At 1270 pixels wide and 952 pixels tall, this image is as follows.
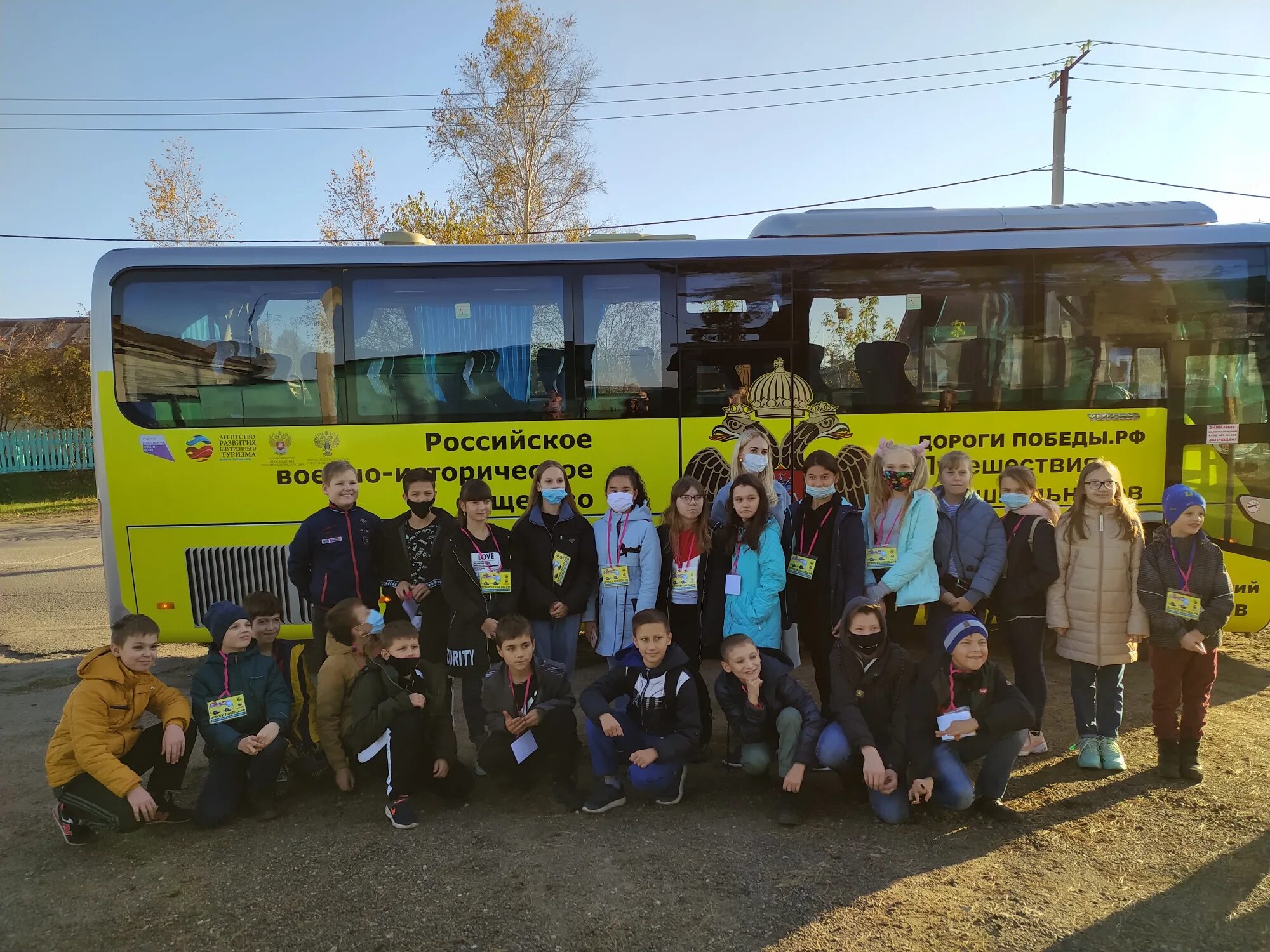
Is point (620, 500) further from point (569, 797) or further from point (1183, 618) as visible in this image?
point (1183, 618)

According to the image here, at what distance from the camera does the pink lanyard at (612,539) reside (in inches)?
191

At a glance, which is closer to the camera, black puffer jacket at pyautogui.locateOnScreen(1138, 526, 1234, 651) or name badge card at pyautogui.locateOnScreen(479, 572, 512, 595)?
black puffer jacket at pyautogui.locateOnScreen(1138, 526, 1234, 651)

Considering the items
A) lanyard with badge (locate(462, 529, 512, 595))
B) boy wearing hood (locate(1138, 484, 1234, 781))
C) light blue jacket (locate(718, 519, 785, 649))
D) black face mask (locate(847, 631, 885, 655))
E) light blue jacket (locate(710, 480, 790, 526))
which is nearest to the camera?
black face mask (locate(847, 631, 885, 655))

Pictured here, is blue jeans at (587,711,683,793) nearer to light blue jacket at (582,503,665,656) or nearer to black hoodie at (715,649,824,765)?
black hoodie at (715,649,824,765)

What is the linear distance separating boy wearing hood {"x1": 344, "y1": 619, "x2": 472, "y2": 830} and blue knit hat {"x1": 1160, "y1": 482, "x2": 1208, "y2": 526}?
4171 mm

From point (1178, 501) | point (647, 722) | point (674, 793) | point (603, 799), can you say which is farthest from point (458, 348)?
point (1178, 501)

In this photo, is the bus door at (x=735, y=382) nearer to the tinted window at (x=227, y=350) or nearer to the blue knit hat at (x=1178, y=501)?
the blue knit hat at (x=1178, y=501)

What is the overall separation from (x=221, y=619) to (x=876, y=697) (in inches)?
137

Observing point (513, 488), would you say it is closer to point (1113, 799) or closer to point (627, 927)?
point (627, 927)

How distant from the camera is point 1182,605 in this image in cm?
416

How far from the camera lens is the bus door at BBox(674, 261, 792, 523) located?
6273 mm

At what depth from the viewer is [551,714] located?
4.15 metres

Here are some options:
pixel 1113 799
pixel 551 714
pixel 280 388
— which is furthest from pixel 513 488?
pixel 1113 799

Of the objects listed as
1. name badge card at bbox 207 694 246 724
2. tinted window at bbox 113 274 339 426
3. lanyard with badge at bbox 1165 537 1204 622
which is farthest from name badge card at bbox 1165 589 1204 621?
tinted window at bbox 113 274 339 426
